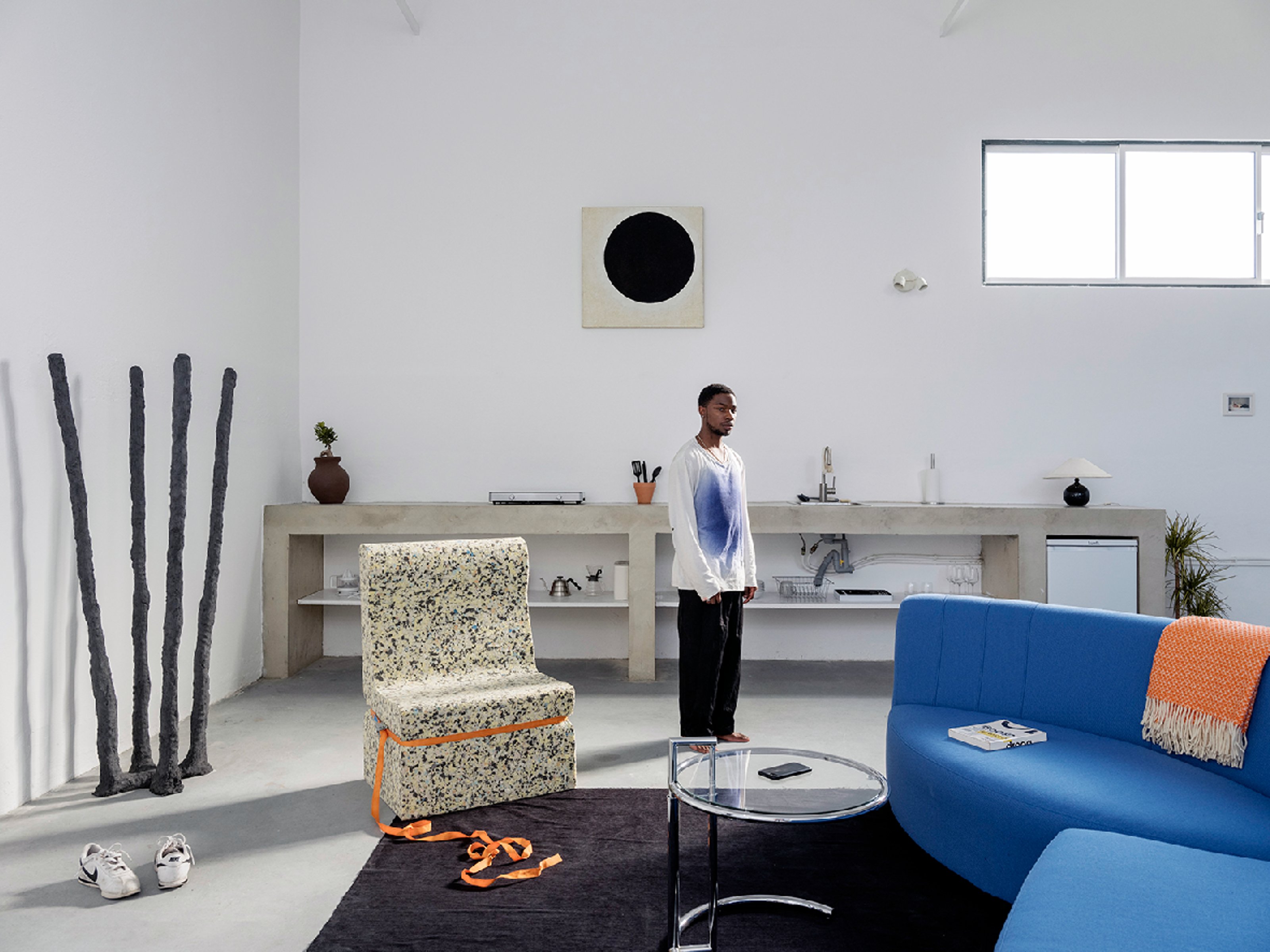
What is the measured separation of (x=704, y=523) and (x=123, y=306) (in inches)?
101

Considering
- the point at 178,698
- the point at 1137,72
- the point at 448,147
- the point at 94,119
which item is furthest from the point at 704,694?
the point at 1137,72

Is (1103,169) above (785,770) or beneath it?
above

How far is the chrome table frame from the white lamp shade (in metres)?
3.25

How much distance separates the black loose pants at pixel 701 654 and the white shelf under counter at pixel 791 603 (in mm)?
1064

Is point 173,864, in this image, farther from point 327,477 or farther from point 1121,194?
point 1121,194

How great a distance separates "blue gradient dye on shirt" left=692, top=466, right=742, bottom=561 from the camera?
3.50m

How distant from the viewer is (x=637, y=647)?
4730 mm

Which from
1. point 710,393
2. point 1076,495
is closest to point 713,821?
point 710,393

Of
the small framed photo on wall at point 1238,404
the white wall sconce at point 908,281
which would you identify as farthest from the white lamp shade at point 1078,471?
the white wall sconce at point 908,281

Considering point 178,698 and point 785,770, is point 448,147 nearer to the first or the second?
point 178,698

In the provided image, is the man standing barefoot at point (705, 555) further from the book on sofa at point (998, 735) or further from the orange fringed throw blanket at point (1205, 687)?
the orange fringed throw blanket at point (1205, 687)

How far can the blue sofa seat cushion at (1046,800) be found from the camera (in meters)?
1.99

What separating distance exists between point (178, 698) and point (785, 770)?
2979mm

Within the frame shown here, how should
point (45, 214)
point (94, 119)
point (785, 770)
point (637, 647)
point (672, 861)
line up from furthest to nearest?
point (637, 647) < point (94, 119) < point (45, 214) < point (785, 770) < point (672, 861)
